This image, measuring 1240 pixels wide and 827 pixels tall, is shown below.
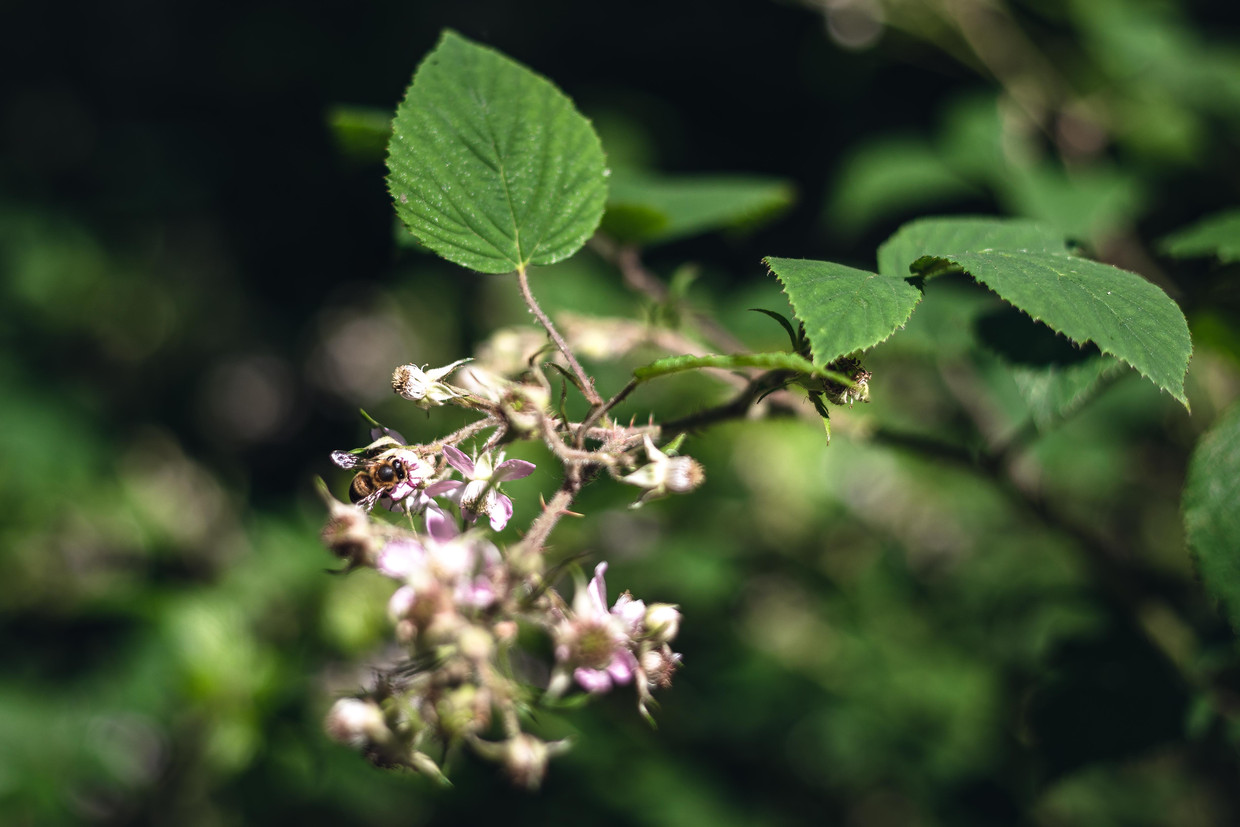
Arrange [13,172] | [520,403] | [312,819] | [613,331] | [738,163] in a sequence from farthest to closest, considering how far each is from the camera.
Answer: [13,172], [738,163], [312,819], [613,331], [520,403]

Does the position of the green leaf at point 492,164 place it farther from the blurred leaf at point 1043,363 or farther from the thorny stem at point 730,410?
the blurred leaf at point 1043,363

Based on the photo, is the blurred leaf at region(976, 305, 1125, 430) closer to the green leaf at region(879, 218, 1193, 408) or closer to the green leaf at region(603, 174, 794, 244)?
the green leaf at region(879, 218, 1193, 408)

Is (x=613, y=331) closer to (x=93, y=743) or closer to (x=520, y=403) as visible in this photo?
(x=520, y=403)

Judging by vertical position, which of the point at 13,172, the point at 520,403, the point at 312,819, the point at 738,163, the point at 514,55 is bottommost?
the point at 312,819

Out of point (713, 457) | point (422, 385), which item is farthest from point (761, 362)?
point (713, 457)

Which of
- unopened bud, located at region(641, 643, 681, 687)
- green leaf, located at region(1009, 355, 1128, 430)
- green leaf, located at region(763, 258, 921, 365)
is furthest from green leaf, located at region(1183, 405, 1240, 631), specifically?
unopened bud, located at region(641, 643, 681, 687)

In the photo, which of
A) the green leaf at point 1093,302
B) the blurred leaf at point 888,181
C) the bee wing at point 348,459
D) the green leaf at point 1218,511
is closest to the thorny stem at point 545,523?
the bee wing at point 348,459

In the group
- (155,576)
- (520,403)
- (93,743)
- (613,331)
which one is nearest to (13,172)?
(155,576)
